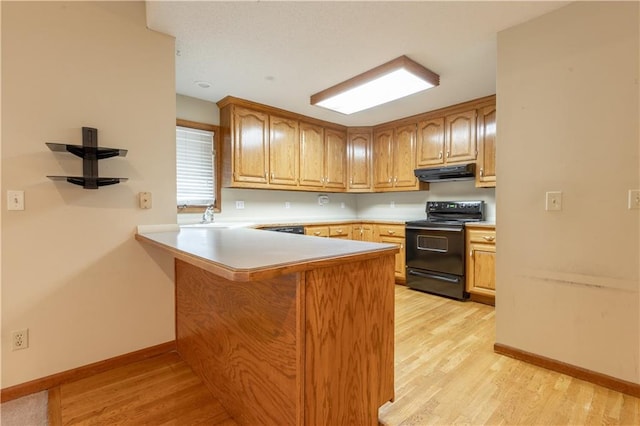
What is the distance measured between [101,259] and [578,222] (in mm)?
3046

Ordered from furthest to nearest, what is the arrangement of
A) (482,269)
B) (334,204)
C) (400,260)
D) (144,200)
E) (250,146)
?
(334,204)
(400,260)
(250,146)
(482,269)
(144,200)

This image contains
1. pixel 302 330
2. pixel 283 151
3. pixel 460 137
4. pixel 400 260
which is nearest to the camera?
pixel 302 330

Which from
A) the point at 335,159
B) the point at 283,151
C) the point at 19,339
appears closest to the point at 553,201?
the point at 283,151

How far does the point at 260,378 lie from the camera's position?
133 cm

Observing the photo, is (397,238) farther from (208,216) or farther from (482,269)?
(208,216)

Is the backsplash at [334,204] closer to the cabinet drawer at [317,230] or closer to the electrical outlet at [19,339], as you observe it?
the cabinet drawer at [317,230]

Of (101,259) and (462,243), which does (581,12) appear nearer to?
(462,243)

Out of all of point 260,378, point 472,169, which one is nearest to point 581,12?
point 472,169

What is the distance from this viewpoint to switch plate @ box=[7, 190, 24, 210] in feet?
5.47

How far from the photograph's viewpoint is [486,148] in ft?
11.4

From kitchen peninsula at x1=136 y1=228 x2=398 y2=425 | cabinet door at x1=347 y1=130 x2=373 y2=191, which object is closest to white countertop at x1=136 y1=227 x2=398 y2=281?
kitchen peninsula at x1=136 y1=228 x2=398 y2=425

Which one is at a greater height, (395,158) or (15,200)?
(395,158)

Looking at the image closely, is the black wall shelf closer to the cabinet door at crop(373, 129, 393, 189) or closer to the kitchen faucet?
the kitchen faucet

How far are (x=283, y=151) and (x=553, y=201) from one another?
2890mm
